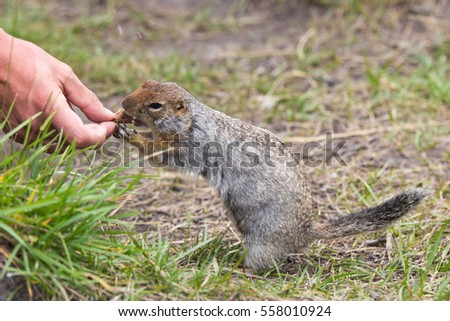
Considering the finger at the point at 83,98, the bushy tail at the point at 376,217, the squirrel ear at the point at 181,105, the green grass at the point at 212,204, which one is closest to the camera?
the green grass at the point at 212,204

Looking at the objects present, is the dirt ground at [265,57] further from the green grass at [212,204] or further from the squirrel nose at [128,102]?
the squirrel nose at [128,102]

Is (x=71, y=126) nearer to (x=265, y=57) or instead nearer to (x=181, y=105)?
(x=181, y=105)

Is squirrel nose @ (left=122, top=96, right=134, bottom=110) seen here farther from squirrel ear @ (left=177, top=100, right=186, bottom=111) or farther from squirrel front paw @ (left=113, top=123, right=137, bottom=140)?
squirrel ear @ (left=177, top=100, right=186, bottom=111)

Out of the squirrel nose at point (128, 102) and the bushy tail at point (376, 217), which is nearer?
the bushy tail at point (376, 217)

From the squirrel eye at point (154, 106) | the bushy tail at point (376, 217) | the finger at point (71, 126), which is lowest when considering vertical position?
the bushy tail at point (376, 217)

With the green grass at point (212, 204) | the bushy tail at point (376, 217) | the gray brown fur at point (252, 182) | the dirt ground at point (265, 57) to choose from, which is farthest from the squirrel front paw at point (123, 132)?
the bushy tail at point (376, 217)

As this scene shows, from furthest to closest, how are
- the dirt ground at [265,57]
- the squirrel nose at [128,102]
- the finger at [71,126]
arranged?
the dirt ground at [265,57]
the squirrel nose at [128,102]
the finger at [71,126]

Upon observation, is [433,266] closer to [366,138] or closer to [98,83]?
[366,138]

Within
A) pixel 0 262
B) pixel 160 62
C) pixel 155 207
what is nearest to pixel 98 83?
pixel 160 62

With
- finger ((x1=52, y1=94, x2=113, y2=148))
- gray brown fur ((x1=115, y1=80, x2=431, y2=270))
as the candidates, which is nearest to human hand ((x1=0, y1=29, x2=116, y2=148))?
finger ((x1=52, y1=94, x2=113, y2=148))
